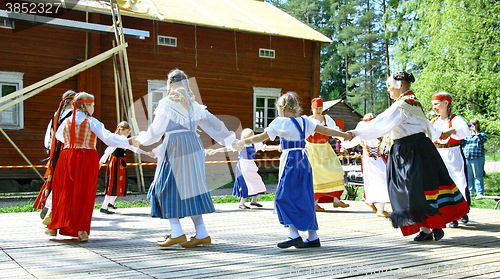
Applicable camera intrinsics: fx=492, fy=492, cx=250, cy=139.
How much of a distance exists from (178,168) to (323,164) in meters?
3.30

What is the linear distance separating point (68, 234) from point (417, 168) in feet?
11.2

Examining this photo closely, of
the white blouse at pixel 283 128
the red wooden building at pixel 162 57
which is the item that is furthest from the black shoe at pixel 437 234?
the red wooden building at pixel 162 57

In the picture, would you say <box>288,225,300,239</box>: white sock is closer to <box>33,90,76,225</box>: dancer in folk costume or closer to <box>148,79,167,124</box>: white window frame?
<box>33,90,76,225</box>: dancer in folk costume

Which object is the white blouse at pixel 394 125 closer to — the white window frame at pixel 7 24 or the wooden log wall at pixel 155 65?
the wooden log wall at pixel 155 65

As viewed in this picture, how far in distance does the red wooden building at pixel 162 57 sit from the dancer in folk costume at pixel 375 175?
6.45 metres

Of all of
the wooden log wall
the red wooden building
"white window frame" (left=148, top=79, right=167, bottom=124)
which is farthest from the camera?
"white window frame" (left=148, top=79, right=167, bottom=124)

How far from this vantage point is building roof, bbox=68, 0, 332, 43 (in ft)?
45.6

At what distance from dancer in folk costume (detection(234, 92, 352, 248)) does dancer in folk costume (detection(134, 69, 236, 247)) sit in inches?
23.9

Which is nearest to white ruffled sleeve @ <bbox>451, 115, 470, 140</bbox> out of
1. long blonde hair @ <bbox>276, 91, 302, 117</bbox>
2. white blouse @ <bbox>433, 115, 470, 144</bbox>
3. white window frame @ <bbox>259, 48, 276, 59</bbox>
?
white blouse @ <bbox>433, 115, 470, 144</bbox>

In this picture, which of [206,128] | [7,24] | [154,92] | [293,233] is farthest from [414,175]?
[7,24]

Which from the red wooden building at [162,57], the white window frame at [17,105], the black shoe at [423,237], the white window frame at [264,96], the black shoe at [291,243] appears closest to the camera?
the black shoe at [291,243]

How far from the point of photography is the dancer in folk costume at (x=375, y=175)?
6633mm

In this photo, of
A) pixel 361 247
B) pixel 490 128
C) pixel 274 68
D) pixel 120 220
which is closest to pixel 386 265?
pixel 361 247

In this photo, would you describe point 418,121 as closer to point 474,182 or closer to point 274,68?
point 474,182
